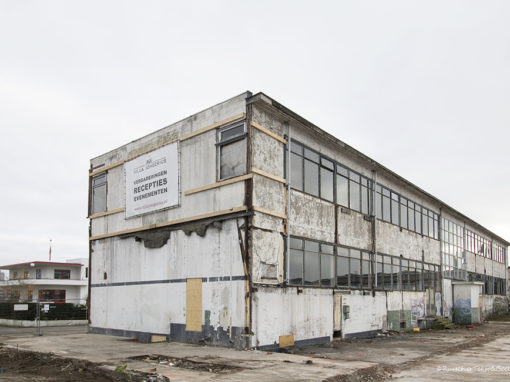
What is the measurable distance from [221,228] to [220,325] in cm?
327

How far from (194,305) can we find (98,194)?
31.1 ft

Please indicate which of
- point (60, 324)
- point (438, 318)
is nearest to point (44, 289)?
point (60, 324)

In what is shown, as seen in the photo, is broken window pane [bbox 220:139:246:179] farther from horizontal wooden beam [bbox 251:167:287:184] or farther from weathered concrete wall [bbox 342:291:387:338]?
weathered concrete wall [bbox 342:291:387:338]

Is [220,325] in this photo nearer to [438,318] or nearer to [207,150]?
[207,150]

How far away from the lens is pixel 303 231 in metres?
18.6

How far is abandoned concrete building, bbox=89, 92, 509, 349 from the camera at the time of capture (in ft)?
53.5

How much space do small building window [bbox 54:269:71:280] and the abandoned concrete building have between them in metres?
38.9

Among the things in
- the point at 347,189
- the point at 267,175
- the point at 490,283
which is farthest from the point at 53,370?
the point at 490,283

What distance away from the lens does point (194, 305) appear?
17.4 metres

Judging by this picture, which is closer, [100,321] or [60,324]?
[100,321]

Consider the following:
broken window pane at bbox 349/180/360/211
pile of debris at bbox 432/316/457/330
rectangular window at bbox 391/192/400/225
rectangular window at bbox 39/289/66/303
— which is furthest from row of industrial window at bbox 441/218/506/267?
rectangular window at bbox 39/289/66/303

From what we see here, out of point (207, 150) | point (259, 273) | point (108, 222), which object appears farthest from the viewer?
point (108, 222)

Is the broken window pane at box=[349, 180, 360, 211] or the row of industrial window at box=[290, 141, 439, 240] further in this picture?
the broken window pane at box=[349, 180, 360, 211]

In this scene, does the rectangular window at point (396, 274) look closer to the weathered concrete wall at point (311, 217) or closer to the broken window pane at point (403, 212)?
the broken window pane at point (403, 212)
